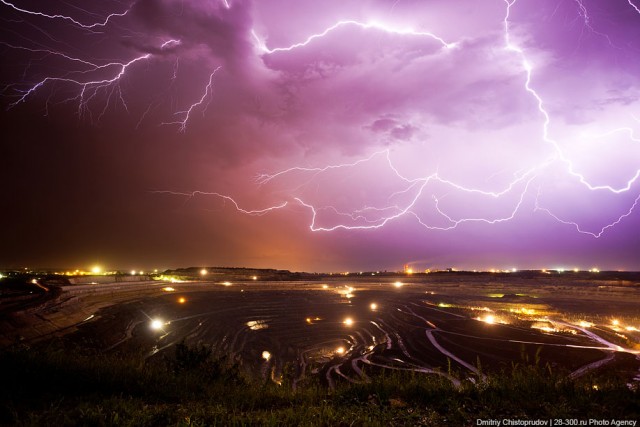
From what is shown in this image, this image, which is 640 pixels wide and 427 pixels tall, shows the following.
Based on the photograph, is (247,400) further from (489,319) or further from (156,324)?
(489,319)

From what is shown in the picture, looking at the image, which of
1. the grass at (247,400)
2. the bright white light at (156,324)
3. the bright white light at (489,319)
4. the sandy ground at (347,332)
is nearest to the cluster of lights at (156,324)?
the bright white light at (156,324)

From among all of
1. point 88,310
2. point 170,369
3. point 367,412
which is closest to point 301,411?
point 367,412

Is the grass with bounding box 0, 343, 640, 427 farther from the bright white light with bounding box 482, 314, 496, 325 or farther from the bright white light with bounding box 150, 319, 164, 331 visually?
the bright white light with bounding box 482, 314, 496, 325

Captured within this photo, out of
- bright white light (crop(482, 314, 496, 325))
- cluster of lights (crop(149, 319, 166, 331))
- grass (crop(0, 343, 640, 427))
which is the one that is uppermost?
grass (crop(0, 343, 640, 427))

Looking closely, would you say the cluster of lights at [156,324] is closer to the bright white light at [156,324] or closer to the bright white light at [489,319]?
the bright white light at [156,324]

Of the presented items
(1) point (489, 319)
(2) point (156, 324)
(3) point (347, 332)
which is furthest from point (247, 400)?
(1) point (489, 319)

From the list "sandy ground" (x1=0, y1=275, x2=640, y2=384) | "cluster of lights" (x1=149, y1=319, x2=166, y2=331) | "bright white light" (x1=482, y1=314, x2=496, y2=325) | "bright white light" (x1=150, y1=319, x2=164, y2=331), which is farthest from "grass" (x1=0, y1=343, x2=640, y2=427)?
"bright white light" (x1=482, y1=314, x2=496, y2=325)

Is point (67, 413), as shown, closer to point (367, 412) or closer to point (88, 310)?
point (367, 412)

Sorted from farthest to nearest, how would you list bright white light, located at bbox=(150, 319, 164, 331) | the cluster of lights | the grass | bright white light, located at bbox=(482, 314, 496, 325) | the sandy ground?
bright white light, located at bbox=(482, 314, 496, 325)
bright white light, located at bbox=(150, 319, 164, 331)
the cluster of lights
the sandy ground
the grass
